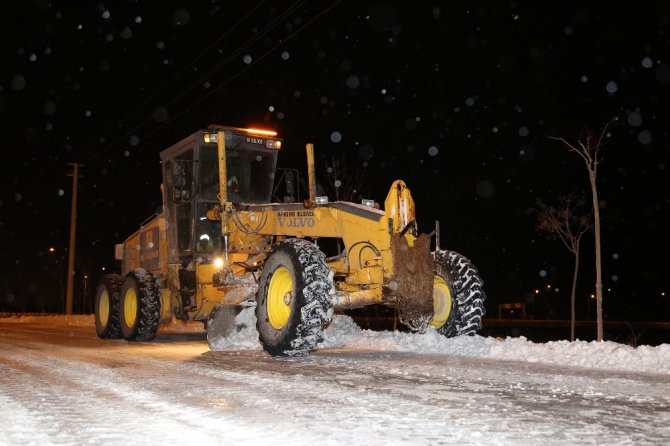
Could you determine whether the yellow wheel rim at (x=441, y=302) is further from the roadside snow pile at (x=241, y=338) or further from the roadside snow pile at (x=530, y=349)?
the roadside snow pile at (x=241, y=338)

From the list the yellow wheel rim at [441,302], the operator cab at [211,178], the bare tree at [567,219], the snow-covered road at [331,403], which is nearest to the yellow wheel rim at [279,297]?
the snow-covered road at [331,403]

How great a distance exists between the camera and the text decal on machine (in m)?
10.6

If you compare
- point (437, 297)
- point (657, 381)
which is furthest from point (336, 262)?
point (657, 381)

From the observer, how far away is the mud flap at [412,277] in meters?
9.36

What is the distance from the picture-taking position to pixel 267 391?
6301mm

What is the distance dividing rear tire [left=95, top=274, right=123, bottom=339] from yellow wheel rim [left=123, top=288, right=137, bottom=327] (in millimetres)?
724

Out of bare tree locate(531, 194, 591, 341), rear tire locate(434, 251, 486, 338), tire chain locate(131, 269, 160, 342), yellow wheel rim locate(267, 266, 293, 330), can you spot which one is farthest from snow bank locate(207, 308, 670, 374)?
bare tree locate(531, 194, 591, 341)

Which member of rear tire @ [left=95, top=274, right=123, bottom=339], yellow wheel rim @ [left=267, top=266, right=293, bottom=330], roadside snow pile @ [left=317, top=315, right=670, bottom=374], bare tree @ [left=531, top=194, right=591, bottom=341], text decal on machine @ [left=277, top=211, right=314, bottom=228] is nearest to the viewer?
roadside snow pile @ [left=317, top=315, right=670, bottom=374]

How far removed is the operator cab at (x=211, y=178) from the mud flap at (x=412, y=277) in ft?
15.1

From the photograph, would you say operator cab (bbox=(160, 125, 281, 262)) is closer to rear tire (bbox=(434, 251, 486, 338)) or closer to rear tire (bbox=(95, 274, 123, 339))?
rear tire (bbox=(95, 274, 123, 339))

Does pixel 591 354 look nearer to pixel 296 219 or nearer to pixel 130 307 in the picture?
pixel 296 219

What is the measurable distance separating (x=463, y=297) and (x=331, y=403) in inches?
202

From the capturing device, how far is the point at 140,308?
45.1 feet

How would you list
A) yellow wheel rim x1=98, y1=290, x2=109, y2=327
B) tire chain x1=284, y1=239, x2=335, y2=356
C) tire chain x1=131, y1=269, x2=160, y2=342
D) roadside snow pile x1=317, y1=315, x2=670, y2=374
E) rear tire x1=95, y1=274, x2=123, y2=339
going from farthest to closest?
1. yellow wheel rim x1=98, y1=290, x2=109, y2=327
2. rear tire x1=95, y1=274, x2=123, y2=339
3. tire chain x1=131, y1=269, x2=160, y2=342
4. tire chain x1=284, y1=239, x2=335, y2=356
5. roadside snow pile x1=317, y1=315, x2=670, y2=374
